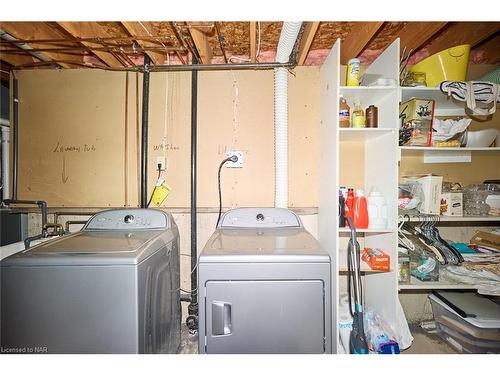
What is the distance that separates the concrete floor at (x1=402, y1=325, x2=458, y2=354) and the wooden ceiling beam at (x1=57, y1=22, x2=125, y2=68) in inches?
126

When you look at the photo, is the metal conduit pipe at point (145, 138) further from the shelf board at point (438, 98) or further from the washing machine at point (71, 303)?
the shelf board at point (438, 98)

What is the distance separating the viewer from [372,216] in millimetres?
1702

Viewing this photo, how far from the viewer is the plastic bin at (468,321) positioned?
156 cm

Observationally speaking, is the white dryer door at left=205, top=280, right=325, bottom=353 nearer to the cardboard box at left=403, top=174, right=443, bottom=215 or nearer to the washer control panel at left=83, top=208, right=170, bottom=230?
the washer control panel at left=83, top=208, right=170, bottom=230

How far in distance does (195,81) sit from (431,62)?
71.8 inches

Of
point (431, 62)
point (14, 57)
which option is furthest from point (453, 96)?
point (14, 57)

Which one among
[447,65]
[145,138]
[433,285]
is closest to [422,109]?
[447,65]

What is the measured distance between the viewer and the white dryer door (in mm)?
1122

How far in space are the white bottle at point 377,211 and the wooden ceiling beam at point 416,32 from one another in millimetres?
1168

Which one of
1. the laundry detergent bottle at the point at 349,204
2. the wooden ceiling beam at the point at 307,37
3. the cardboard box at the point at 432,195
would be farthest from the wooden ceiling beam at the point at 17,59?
the cardboard box at the point at 432,195

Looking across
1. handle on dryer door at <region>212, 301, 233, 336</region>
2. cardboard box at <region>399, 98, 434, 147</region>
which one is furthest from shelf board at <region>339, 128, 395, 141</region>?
handle on dryer door at <region>212, 301, 233, 336</region>

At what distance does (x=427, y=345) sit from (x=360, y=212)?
1.15 metres

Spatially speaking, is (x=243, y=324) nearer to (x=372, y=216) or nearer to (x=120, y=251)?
(x=120, y=251)

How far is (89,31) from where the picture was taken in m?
1.69
